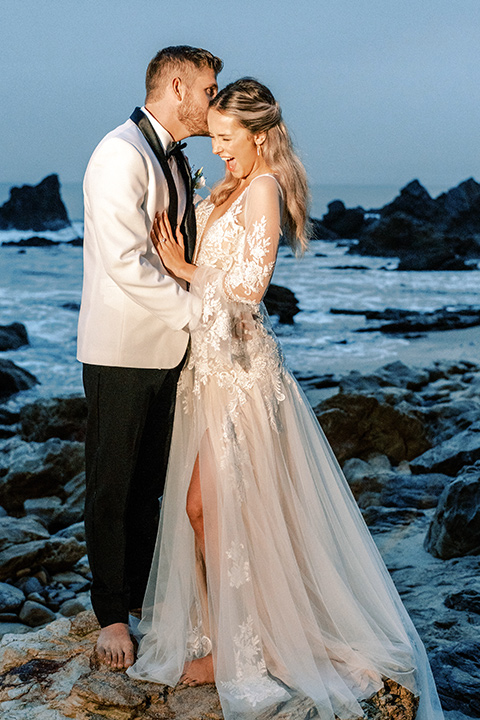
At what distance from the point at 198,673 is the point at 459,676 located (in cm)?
105

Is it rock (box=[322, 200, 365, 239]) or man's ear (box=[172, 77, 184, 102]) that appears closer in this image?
man's ear (box=[172, 77, 184, 102])

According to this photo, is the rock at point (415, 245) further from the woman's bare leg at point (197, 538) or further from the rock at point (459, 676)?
the woman's bare leg at point (197, 538)

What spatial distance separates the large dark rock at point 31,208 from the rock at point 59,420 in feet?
142

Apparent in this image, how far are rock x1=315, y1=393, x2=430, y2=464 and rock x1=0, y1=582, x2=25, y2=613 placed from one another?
2.74m

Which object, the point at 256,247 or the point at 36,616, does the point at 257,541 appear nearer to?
→ the point at 256,247

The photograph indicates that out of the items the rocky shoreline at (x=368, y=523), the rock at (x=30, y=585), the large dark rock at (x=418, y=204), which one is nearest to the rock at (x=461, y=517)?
the rocky shoreline at (x=368, y=523)

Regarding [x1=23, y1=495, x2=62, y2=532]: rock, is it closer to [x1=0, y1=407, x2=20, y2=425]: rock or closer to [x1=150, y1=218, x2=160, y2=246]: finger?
[x1=0, y1=407, x2=20, y2=425]: rock

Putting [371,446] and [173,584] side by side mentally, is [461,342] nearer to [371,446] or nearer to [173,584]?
[371,446]

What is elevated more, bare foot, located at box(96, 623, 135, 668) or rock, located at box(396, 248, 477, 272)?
bare foot, located at box(96, 623, 135, 668)

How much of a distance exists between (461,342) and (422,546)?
9578mm

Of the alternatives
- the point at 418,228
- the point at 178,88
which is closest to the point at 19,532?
the point at 178,88

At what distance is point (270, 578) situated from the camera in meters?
2.56

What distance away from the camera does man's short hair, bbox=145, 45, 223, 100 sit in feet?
8.96

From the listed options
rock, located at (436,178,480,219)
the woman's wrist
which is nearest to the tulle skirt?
the woman's wrist
